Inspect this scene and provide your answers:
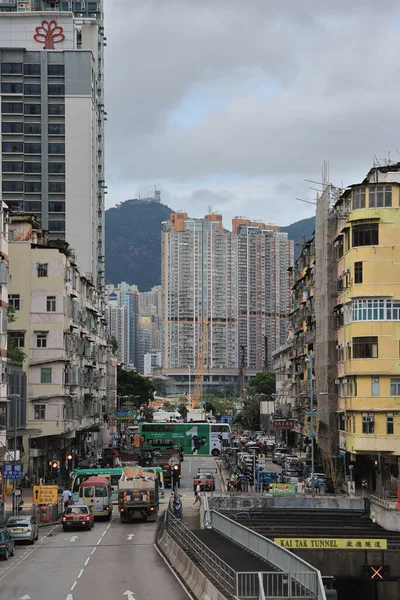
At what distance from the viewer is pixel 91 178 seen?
512 feet

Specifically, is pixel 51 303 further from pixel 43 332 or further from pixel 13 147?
pixel 13 147

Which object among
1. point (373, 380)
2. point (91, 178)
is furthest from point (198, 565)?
point (91, 178)

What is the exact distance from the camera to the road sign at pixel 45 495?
64188 mm

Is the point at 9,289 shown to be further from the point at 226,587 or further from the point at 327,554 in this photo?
the point at 226,587

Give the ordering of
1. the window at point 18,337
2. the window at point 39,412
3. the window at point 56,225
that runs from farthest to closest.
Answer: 1. the window at point 56,225
2. the window at point 18,337
3. the window at point 39,412

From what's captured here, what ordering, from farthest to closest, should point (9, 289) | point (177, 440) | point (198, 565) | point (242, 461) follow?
point (177, 440), point (242, 461), point (9, 289), point (198, 565)

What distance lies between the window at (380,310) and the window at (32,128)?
3597 inches

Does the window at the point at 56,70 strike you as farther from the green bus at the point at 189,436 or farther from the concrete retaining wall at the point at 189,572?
the concrete retaining wall at the point at 189,572

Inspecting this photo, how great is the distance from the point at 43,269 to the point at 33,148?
68283 mm

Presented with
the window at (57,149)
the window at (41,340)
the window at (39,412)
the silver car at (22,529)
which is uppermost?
the window at (57,149)

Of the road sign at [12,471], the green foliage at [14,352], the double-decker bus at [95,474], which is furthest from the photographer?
the green foliage at [14,352]

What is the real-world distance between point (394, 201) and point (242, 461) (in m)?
37.6

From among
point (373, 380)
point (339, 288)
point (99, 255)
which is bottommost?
point (373, 380)

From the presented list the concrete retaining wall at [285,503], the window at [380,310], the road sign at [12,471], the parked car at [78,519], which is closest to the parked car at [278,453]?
the window at [380,310]
